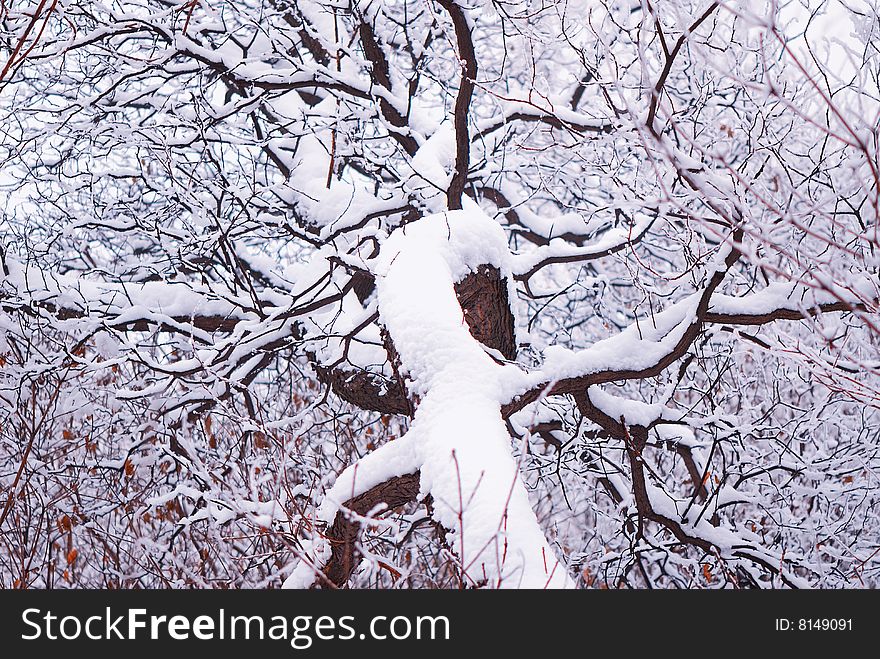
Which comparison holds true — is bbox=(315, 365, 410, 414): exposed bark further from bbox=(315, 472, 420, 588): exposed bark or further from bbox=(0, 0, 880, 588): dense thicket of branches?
bbox=(315, 472, 420, 588): exposed bark

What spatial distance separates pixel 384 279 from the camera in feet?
10.2

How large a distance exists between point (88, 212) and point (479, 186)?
3259mm

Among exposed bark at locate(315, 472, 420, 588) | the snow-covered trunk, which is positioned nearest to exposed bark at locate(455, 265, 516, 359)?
the snow-covered trunk

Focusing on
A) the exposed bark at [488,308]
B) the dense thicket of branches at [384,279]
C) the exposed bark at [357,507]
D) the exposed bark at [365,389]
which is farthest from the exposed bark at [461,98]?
the exposed bark at [357,507]

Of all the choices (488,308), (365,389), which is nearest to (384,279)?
(488,308)

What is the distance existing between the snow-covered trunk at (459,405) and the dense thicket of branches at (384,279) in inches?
1.7

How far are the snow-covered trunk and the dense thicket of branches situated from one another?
0.04m

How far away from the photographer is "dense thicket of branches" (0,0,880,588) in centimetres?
407

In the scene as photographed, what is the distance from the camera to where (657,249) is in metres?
7.17

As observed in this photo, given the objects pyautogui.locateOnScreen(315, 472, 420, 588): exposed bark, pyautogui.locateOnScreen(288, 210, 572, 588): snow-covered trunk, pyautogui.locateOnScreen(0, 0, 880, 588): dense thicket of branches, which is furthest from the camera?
pyautogui.locateOnScreen(0, 0, 880, 588): dense thicket of branches

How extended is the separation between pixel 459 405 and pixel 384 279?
86 centimetres
